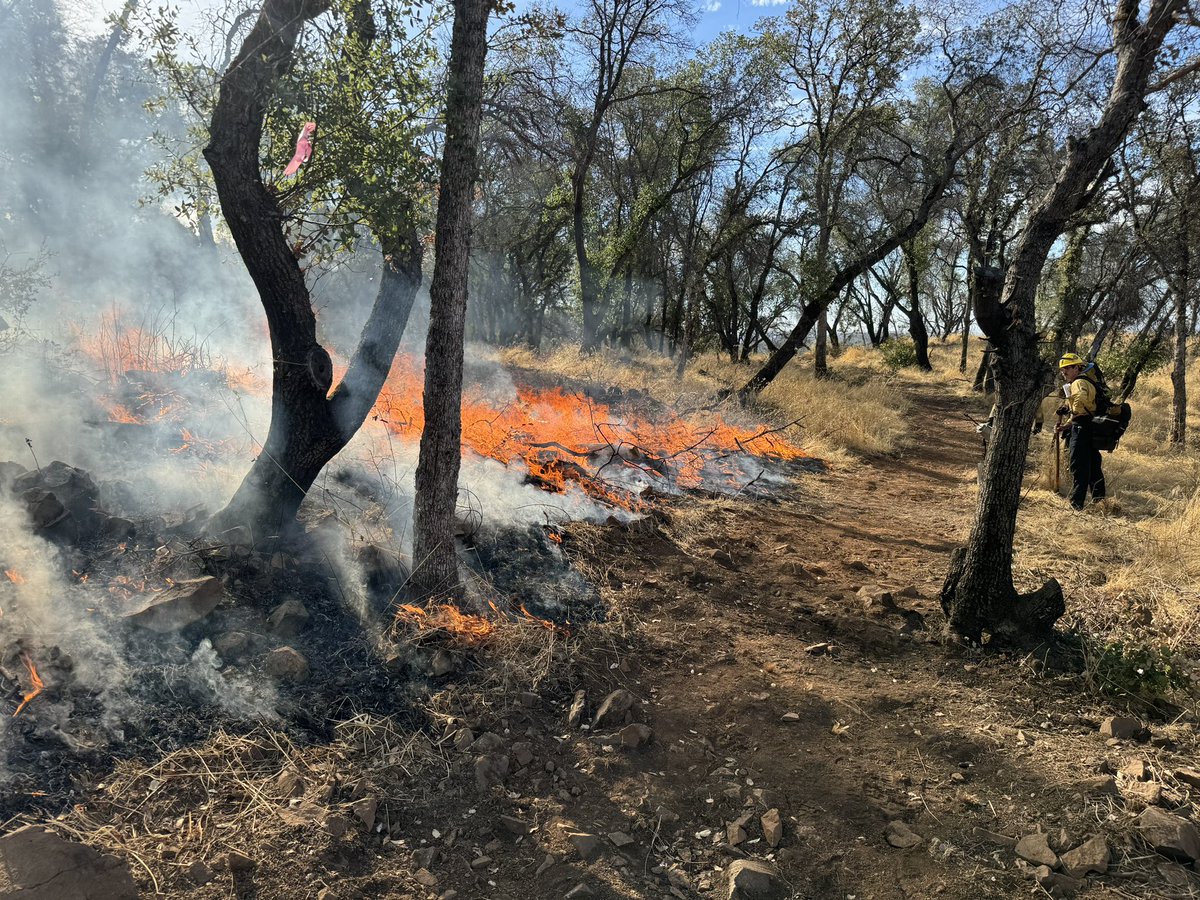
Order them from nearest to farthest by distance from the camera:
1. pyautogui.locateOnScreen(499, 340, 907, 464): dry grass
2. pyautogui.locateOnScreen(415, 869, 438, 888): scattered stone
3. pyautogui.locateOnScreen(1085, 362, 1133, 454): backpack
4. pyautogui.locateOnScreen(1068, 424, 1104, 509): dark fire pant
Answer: pyautogui.locateOnScreen(415, 869, 438, 888): scattered stone → pyautogui.locateOnScreen(1085, 362, 1133, 454): backpack → pyautogui.locateOnScreen(1068, 424, 1104, 509): dark fire pant → pyautogui.locateOnScreen(499, 340, 907, 464): dry grass

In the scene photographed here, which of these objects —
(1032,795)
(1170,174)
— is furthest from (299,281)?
(1170,174)

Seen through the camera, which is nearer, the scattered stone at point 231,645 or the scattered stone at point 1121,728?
the scattered stone at point 1121,728

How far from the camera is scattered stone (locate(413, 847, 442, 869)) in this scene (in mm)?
2588

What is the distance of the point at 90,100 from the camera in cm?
1181

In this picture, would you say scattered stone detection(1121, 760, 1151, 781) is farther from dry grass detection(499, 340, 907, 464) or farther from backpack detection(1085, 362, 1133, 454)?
dry grass detection(499, 340, 907, 464)

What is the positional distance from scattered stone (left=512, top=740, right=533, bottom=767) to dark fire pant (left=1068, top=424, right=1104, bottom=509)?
706 cm

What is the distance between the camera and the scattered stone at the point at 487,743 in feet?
10.5

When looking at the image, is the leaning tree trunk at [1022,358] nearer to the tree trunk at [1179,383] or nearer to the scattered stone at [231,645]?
the scattered stone at [231,645]

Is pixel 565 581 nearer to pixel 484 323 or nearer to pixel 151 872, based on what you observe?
pixel 151 872

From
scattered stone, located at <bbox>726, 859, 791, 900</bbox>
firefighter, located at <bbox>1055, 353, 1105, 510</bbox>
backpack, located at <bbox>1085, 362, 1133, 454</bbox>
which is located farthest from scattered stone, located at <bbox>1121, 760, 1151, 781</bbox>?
backpack, located at <bbox>1085, 362, 1133, 454</bbox>

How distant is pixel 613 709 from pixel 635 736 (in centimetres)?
20

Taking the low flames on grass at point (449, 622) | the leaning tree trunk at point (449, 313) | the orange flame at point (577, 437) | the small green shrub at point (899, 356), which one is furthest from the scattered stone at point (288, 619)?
the small green shrub at point (899, 356)

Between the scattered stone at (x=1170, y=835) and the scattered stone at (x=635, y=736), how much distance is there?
1.94 meters

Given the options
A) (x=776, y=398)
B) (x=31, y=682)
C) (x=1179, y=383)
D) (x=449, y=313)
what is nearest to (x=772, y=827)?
(x=449, y=313)
